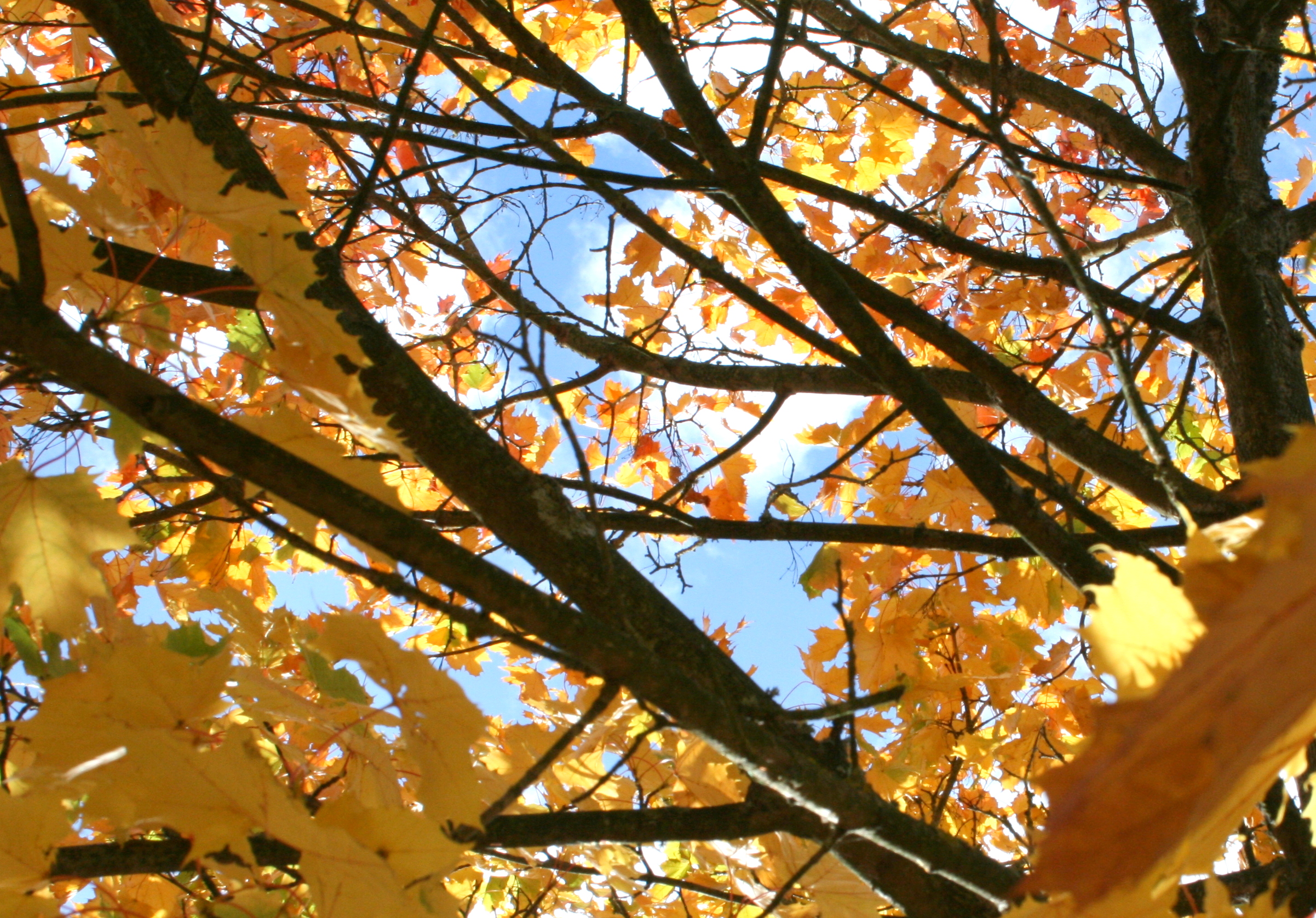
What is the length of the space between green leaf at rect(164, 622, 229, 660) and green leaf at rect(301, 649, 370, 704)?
13cm

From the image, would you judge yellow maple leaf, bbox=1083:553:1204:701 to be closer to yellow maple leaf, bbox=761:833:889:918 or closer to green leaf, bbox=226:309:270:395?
yellow maple leaf, bbox=761:833:889:918

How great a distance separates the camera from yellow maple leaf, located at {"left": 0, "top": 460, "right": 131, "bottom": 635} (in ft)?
2.74

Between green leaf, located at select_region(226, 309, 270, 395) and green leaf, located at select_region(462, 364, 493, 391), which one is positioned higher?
green leaf, located at select_region(462, 364, 493, 391)

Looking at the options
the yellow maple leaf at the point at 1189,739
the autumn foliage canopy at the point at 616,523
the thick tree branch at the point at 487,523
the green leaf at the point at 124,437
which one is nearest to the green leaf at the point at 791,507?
the autumn foliage canopy at the point at 616,523

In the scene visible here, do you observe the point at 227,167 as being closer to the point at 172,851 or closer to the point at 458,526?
the point at 458,526

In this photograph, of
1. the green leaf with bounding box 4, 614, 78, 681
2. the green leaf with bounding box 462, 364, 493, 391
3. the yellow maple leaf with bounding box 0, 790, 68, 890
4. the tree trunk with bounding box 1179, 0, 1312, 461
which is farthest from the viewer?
the green leaf with bounding box 462, 364, 493, 391

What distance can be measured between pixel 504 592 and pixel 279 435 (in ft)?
1.22

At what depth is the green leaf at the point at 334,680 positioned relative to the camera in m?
1.00

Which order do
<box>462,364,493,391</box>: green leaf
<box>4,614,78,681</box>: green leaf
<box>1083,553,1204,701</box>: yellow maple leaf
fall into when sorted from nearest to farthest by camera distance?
1. <box>1083,553,1204,701</box>: yellow maple leaf
2. <box>4,614,78,681</box>: green leaf
3. <box>462,364,493,391</box>: green leaf

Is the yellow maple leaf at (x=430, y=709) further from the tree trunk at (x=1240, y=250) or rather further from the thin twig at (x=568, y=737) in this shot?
the tree trunk at (x=1240, y=250)

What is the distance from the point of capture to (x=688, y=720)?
667mm

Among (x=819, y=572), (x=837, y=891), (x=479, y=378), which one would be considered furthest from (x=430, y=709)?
(x=479, y=378)

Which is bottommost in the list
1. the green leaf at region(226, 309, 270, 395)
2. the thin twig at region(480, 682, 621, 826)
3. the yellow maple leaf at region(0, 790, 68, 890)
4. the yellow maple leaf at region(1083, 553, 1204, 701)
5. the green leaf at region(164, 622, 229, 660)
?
the yellow maple leaf at region(1083, 553, 1204, 701)

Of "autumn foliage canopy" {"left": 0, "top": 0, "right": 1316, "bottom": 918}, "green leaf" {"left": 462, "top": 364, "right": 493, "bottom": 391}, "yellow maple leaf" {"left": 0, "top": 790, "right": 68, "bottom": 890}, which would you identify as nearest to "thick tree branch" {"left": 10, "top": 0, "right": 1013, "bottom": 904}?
"autumn foliage canopy" {"left": 0, "top": 0, "right": 1316, "bottom": 918}
